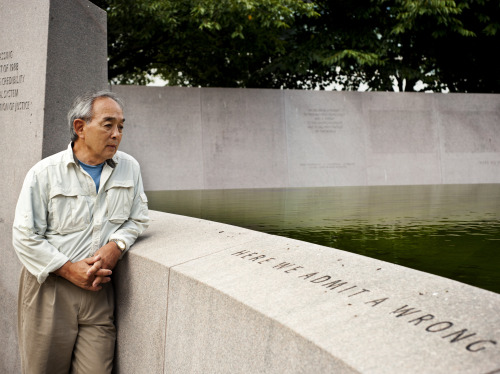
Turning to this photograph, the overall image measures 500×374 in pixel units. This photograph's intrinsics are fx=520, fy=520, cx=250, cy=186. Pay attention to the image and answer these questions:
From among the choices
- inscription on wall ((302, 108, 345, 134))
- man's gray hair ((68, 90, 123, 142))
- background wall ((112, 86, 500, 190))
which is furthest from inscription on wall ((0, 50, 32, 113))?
inscription on wall ((302, 108, 345, 134))

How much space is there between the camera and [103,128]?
275 cm

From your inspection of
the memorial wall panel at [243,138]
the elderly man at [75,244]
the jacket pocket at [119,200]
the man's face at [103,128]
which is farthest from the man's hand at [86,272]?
the memorial wall panel at [243,138]

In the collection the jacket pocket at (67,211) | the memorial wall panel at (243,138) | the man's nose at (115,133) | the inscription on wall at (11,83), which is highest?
the memorial wall panel at (243,138)

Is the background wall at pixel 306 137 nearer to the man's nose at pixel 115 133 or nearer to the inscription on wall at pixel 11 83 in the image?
the inscription on wall at pixel 11 83

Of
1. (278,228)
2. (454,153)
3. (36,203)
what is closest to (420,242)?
(278,228)

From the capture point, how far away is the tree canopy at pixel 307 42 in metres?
12.4

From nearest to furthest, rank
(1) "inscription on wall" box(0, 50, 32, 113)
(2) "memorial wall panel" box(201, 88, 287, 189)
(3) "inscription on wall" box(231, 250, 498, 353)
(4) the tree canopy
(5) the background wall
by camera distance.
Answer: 1. (3) "inscription on wall" box(231, 250, 498, 353)
2. (1) "inscription on wall" box(0, 50, 32, 113)
3. (4) the tree canopy
4. (5) the background wall
5. (2) "memorial wall panel" box(201, 88, 287, 189)

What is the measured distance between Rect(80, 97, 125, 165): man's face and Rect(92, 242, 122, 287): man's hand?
0.50m

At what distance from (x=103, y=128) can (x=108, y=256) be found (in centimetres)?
67

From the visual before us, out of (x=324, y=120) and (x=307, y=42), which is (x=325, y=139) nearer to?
(x=324, y=120)

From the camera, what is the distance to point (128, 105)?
1338cm

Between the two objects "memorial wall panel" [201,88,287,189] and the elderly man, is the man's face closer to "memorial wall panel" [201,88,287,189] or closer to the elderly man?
the elderly man

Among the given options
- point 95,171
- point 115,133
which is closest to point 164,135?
point 95,171

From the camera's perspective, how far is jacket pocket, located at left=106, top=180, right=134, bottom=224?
9.38 feet
